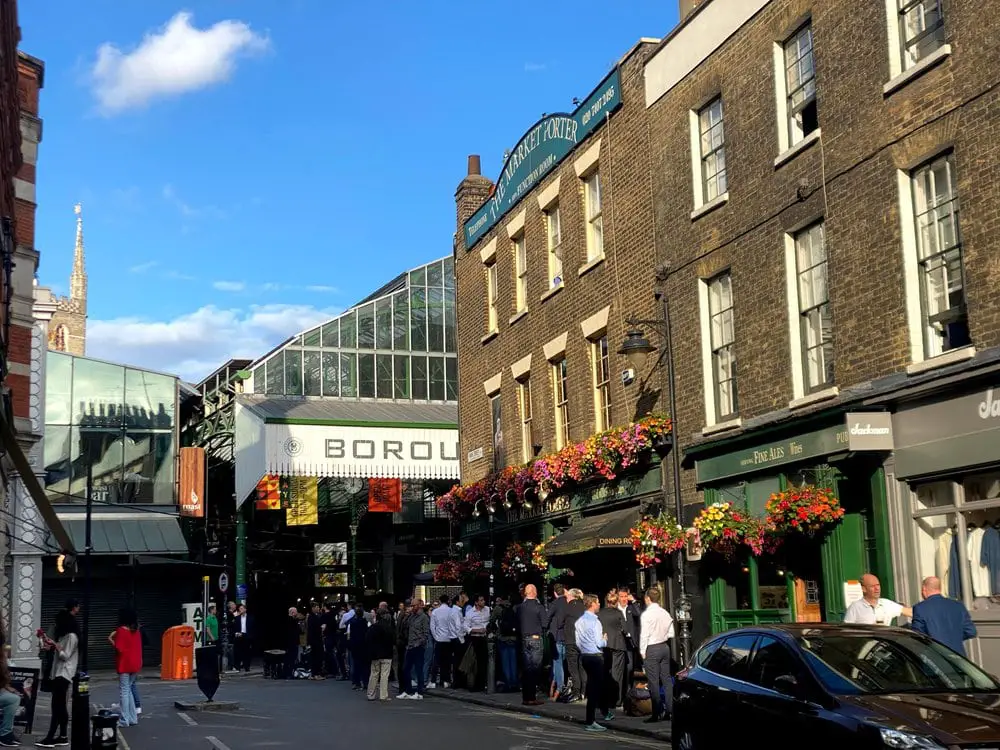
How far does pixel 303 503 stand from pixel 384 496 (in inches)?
134

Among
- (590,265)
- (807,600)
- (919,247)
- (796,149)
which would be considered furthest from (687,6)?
(807,600)

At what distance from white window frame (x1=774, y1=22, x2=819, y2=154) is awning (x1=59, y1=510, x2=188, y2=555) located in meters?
29.1

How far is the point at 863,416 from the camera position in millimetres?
14984

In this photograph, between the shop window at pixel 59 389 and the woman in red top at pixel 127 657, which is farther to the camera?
the shop window at pixel 59 389

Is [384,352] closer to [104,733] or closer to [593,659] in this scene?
[593,659]

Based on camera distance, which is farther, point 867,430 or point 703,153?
point 703,153

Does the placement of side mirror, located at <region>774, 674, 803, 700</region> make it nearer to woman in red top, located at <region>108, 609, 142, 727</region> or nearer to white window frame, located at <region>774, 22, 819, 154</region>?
white window frame, located at <region>774, 22, 819, 154</region>

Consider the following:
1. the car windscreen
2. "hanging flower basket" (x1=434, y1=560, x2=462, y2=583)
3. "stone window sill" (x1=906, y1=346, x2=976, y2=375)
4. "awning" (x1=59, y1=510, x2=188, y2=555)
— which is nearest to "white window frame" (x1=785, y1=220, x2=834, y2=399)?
"stone window sill" (x1=906, y1=346, x2=976, y2=375)

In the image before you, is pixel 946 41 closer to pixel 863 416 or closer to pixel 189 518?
pixel 863 416

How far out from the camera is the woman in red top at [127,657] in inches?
716

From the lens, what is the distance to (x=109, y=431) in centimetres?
4247

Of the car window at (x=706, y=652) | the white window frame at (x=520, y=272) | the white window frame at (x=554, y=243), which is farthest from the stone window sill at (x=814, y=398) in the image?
the white window frame at (x=520, y=272)

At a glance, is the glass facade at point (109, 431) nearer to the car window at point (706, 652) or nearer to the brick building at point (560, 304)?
the brick building at point (560, 304)

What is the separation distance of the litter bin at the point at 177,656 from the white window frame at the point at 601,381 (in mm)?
16102
